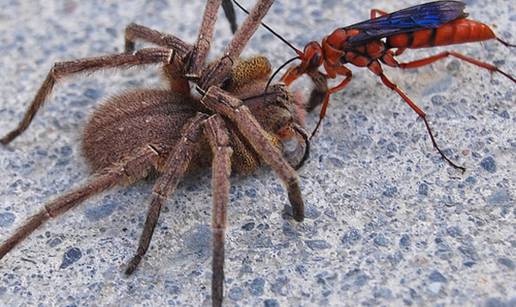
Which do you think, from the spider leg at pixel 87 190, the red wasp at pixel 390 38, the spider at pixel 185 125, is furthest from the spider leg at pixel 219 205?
the red wasp at pixel 390 38

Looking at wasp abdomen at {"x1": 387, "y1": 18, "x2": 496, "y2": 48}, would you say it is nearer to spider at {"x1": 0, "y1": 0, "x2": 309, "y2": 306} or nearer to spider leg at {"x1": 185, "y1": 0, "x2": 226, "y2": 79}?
spider at {"x1": 0, "y1": 0, "x2": 309, "y2": 306}

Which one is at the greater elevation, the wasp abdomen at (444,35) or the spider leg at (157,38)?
the wasp abdomen at (444,35)

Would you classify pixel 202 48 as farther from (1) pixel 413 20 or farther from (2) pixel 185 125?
(1) pixel 413 20

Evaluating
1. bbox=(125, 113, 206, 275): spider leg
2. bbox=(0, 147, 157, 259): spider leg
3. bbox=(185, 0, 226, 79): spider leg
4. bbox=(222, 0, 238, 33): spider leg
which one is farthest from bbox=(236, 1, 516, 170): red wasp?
bbox=(0, 147, 157, 259): spider leg

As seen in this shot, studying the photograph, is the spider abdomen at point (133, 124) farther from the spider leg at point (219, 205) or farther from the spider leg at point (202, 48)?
the spider leg at point (219, 205)

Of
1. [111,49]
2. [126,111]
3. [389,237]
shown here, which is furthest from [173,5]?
[389,237]

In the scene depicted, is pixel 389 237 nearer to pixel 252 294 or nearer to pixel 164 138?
pixel 252 294
